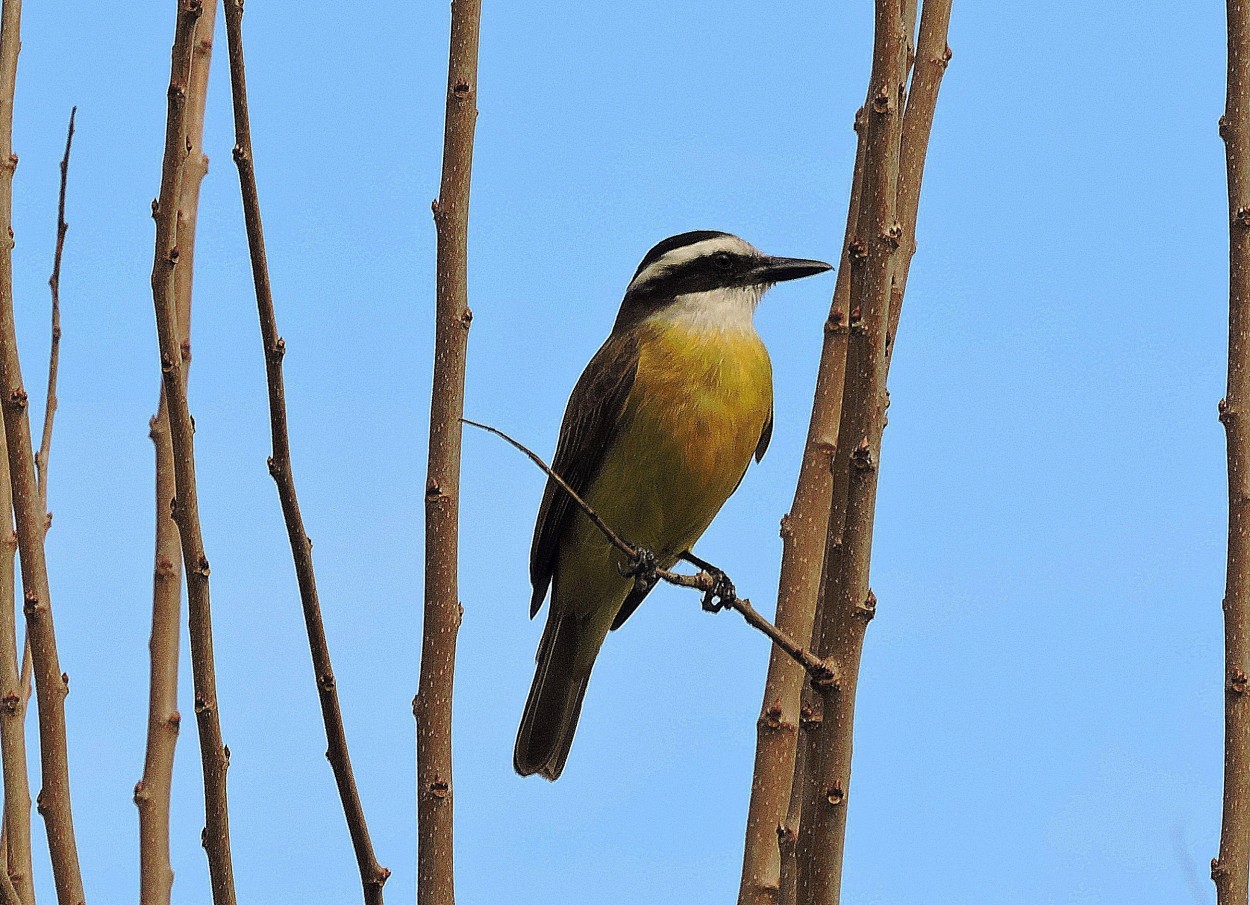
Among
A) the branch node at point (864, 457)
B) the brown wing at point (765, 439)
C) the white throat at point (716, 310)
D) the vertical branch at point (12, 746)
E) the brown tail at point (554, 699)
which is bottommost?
the vertical branch at point (12, 746)

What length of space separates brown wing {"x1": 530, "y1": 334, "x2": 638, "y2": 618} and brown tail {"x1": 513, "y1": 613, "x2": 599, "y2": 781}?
19cm

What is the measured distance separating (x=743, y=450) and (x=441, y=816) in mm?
2838

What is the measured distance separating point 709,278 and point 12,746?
3491 mm

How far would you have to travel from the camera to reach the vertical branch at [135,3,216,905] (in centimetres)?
352

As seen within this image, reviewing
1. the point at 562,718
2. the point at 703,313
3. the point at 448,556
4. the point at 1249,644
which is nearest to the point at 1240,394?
the point at 1249,644

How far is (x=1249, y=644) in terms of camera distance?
3262 mm

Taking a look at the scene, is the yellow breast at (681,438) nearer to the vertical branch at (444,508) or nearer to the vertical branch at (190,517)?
the vertical branch at (444,508)

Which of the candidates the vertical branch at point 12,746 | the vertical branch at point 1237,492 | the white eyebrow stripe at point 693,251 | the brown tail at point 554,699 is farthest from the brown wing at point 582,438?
the vertical branch at point 1237,492

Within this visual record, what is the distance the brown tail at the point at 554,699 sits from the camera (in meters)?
5.79

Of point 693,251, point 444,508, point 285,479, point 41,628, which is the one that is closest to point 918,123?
point 444,508

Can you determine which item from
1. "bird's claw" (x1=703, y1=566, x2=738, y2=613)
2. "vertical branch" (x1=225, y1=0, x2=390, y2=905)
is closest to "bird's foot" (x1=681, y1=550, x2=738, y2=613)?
"bird's claw" (x1=703, y1=566, x2=738, y2=613)

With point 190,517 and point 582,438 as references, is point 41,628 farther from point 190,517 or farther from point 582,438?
point 582,438

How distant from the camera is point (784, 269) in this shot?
5.90m

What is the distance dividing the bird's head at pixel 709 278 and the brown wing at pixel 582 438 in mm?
258
